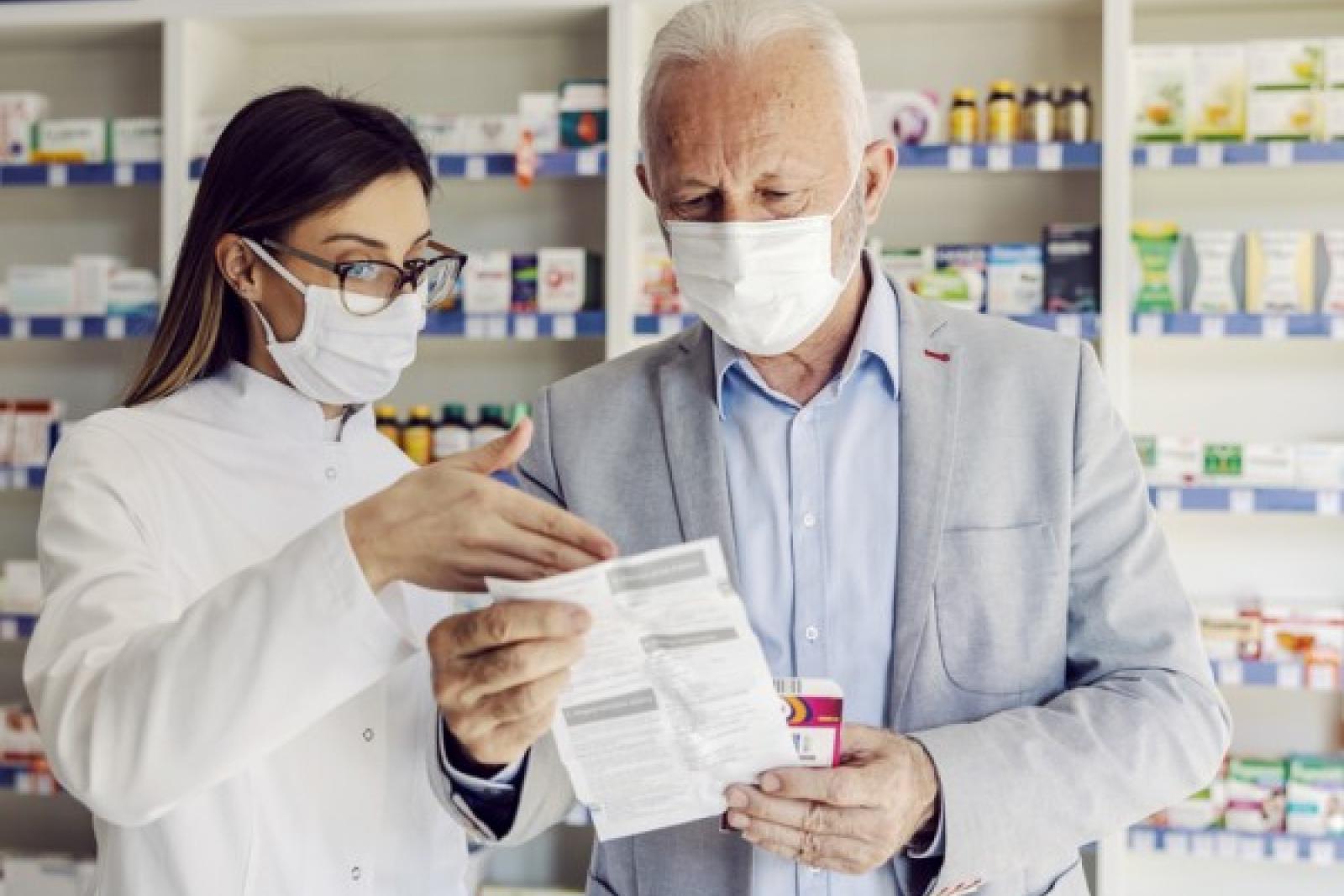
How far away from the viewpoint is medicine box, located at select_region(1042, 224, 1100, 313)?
14.3ft

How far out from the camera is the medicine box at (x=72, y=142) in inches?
194

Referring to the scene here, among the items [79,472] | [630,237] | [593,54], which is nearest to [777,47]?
[79,472]

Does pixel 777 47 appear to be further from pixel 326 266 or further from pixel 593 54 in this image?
pixel 593 54

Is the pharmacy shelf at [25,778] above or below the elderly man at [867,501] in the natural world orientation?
below

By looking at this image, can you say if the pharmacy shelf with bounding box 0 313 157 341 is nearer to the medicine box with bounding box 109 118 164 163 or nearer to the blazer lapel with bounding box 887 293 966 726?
the medicine box with bounding box 109 118 164 163

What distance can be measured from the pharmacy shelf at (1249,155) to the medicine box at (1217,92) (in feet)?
0.22

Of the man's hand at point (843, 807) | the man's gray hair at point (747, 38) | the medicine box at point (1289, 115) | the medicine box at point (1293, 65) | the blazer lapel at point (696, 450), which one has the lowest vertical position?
the man's hand at point (843, 807)

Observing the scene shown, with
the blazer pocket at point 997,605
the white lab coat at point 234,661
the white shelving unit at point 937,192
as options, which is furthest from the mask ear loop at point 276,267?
the white shelving unit at point 937,192

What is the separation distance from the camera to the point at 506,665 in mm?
1295

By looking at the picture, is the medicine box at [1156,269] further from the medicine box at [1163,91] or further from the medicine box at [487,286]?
the medicine box at [487,286]

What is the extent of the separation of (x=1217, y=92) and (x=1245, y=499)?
1.15m

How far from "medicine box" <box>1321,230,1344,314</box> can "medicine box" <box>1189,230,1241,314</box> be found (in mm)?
246

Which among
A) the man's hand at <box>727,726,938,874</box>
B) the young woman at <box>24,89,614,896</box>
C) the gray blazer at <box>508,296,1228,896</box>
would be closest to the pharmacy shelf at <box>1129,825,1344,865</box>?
the gray blazer at <box>508,296,1228,896</box>

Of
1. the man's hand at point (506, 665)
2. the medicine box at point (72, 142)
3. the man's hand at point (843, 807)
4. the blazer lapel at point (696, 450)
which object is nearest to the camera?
the man's hand at point (506, 665)
